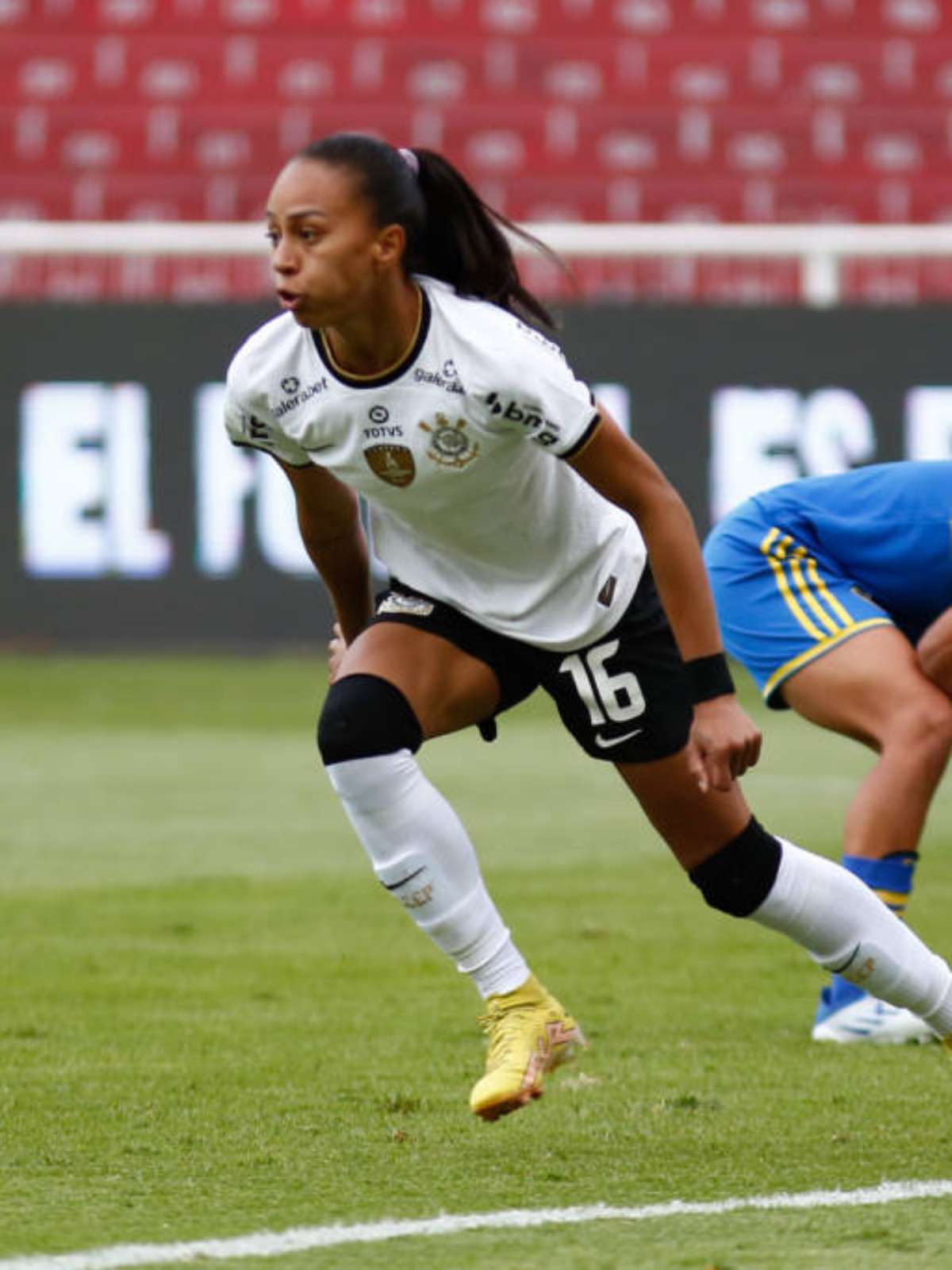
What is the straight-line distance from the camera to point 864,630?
20.1ft

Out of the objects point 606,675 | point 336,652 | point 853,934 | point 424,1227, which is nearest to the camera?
point 424,1227

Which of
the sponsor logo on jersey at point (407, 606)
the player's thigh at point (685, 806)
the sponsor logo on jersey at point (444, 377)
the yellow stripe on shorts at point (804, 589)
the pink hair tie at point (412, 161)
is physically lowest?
the player's thigh at point (685, 806)

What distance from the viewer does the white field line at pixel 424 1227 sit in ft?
11.4

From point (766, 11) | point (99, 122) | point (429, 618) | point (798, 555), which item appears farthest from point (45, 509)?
point (429, 618)

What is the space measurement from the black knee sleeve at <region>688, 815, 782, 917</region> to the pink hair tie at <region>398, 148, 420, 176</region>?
4.48ft

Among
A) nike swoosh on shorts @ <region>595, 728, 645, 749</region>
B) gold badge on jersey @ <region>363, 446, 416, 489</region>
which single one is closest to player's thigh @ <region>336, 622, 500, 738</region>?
nike swoosh on shorts @ <region>595, 728, 645, 749</region>

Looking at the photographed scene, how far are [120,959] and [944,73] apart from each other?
1657cm

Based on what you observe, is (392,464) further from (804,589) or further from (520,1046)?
(804,589)

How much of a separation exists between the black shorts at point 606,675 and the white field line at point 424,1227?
3.05 feet

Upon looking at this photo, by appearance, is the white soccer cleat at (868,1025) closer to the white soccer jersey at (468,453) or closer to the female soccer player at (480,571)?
the female soccer player at (480,571)

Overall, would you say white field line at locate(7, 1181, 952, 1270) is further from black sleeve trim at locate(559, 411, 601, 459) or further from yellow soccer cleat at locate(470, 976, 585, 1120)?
black sleeve trim at locate(559, 411, 601, 459)

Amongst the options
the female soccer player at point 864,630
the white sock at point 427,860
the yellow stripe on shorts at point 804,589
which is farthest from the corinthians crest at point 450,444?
the yellow stripe on shorts at point 804,589

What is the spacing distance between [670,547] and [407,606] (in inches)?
26.3

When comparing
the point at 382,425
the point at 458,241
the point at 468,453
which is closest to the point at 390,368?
the point at 382,425
